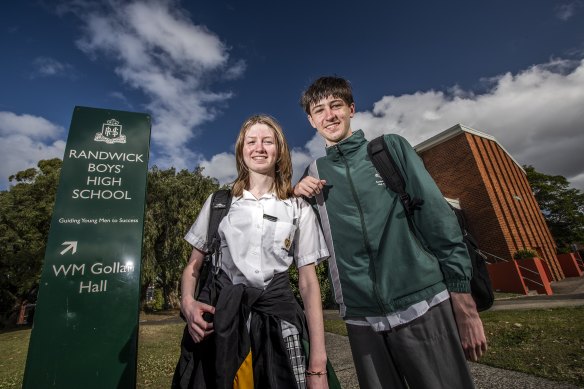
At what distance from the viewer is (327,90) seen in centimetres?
226

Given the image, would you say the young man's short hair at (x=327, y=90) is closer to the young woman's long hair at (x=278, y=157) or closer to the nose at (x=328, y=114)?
the nose at (x=328, y=114)

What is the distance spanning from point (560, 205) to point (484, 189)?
2651cm

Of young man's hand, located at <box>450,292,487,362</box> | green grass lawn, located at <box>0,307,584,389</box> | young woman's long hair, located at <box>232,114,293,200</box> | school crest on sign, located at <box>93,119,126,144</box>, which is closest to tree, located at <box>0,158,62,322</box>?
green grass lawn, located at <box>0,307,584,389</box>

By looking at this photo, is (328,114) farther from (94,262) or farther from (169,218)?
(169,218)

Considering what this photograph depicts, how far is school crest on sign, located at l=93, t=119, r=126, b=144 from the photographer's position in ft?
13.3

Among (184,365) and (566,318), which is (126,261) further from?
(566,318)

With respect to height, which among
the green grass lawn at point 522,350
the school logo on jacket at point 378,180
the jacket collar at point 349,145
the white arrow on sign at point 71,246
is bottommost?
the green grass lawn at point 522,350

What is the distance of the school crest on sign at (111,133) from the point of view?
13.3ft

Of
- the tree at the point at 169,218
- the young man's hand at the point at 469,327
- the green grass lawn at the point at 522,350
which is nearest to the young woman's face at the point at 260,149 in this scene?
the young man's hand at the point at 469,327

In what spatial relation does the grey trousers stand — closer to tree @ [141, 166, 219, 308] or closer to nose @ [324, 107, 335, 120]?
nose @ [324, 107, 335, 120]

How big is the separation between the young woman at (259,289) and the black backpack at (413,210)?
0.56 metres

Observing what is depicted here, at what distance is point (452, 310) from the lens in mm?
1522

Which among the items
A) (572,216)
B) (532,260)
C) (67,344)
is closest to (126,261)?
(67,344)

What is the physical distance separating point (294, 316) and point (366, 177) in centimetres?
100
